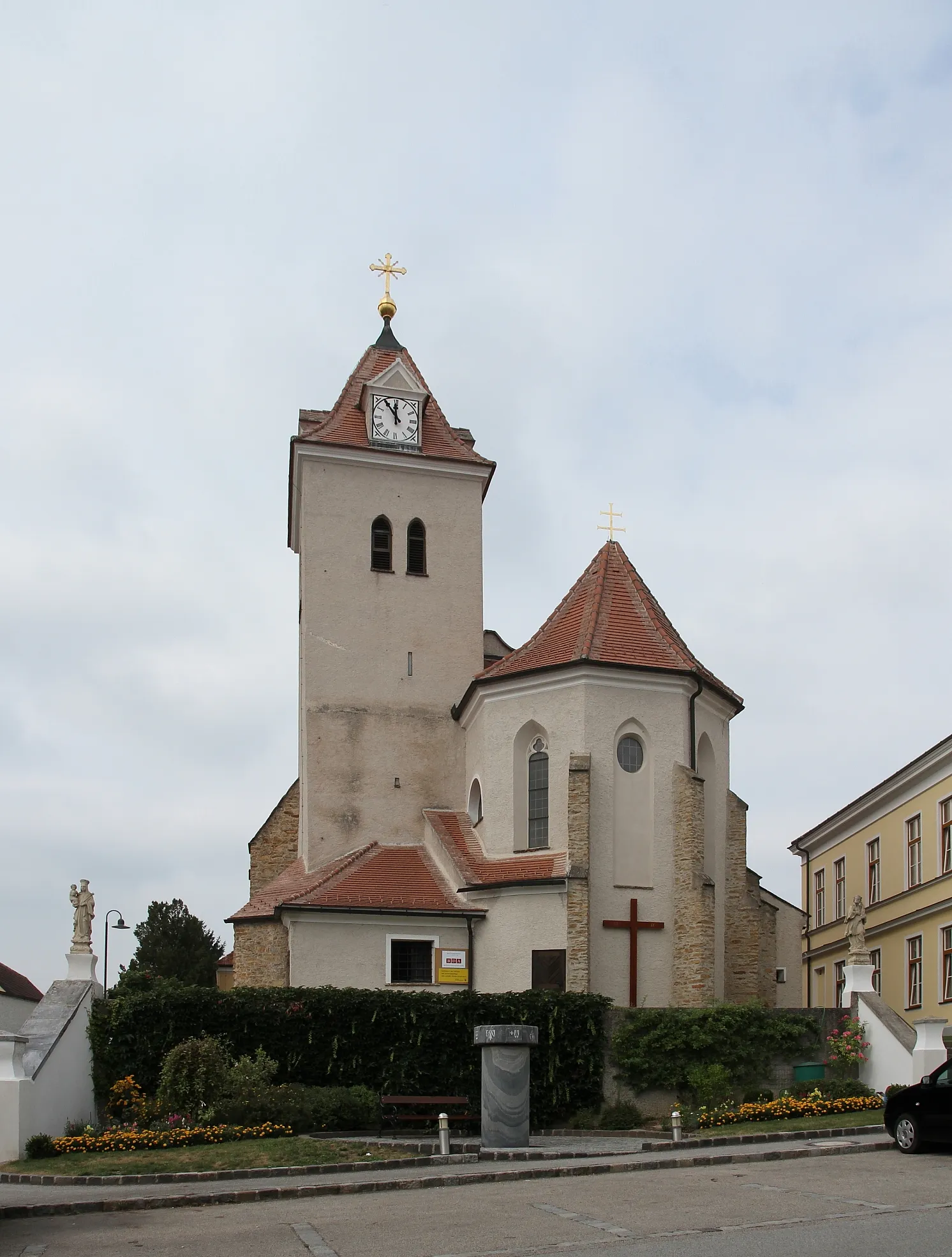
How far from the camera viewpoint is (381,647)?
1407 inches

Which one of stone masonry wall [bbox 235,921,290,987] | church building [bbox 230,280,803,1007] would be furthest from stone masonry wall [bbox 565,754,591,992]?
stone masonry wall [bbox 235,921,290,987]

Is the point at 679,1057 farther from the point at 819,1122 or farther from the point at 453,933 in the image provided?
the point at 453,933

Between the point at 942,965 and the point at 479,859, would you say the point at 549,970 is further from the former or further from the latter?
the point at 942,965

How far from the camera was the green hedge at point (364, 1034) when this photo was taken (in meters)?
24.0

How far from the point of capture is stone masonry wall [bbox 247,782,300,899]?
36.9 m

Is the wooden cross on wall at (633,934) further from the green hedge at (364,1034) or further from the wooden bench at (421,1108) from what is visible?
the wooden bench at (421,1108)

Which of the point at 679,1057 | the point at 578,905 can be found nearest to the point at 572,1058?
the point at 679,1057

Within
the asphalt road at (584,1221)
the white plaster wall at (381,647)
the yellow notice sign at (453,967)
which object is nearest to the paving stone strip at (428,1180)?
the asphalt road at (584,1221)

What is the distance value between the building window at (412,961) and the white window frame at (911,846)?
14291 mm

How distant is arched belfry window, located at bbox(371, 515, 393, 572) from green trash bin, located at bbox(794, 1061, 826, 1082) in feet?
54.6

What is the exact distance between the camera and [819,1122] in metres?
21.7

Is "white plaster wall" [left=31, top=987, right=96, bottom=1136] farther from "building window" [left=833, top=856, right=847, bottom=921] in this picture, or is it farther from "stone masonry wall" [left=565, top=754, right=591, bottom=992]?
"building window" [left=833, top=856, right=847, bottom=921]

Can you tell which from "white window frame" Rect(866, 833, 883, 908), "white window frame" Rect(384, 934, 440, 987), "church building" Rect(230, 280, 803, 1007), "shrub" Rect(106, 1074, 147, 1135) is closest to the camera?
"shrub" Rect(106, 1074, 147, 1135)

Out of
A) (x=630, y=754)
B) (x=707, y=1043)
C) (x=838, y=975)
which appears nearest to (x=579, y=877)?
(x=630, y=754)
